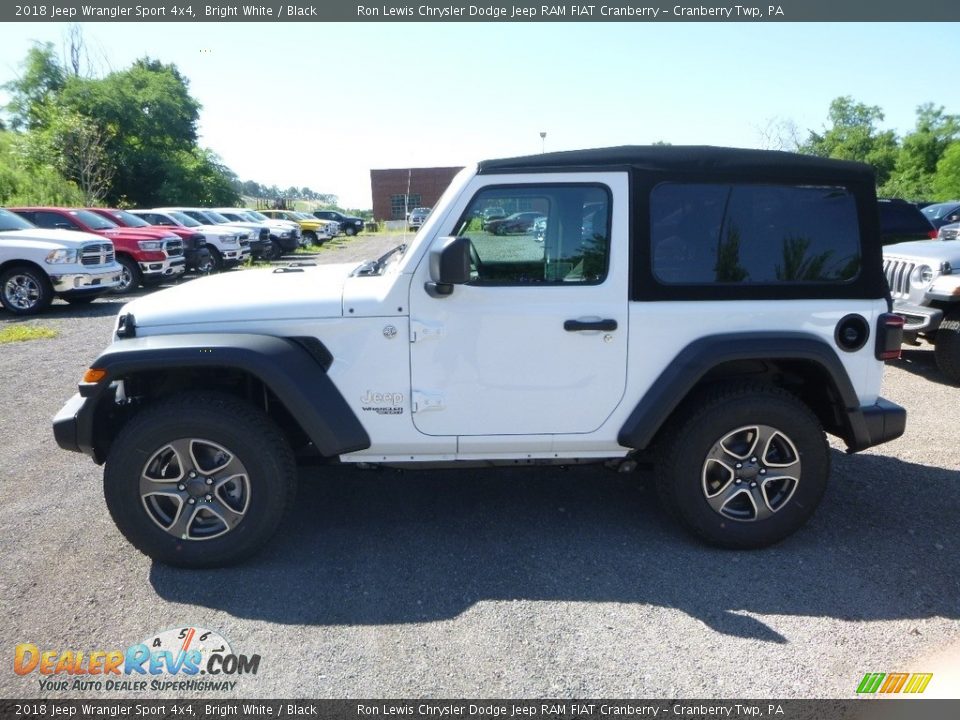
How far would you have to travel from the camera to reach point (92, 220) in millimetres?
14781

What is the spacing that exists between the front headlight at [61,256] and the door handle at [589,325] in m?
10.7

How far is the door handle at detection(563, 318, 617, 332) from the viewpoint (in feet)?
11.5

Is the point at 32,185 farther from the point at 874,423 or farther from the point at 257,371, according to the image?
the point at 874,423

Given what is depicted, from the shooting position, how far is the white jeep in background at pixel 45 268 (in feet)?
37.2

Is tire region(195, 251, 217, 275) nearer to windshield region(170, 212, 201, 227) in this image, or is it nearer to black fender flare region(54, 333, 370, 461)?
windshield region(170, 212, 201, 227)

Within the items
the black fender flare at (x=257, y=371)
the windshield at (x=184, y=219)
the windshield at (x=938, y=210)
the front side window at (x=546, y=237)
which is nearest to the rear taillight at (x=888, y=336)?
the front side window at (x=546, y=237)

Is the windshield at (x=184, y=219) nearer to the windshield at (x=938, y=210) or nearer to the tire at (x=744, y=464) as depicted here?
the tire at (x=744, y=464)

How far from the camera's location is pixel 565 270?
361 cm

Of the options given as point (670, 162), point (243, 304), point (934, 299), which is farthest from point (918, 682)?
point (934, 299)

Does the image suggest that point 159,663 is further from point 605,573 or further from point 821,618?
point 821,618

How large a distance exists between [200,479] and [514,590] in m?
1.62

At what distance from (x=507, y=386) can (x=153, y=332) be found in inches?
69.5

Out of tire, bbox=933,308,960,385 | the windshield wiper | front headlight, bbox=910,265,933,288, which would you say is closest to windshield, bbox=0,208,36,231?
the windshield wiper

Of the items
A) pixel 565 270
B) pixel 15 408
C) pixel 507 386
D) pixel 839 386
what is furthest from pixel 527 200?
pixel 15 408
